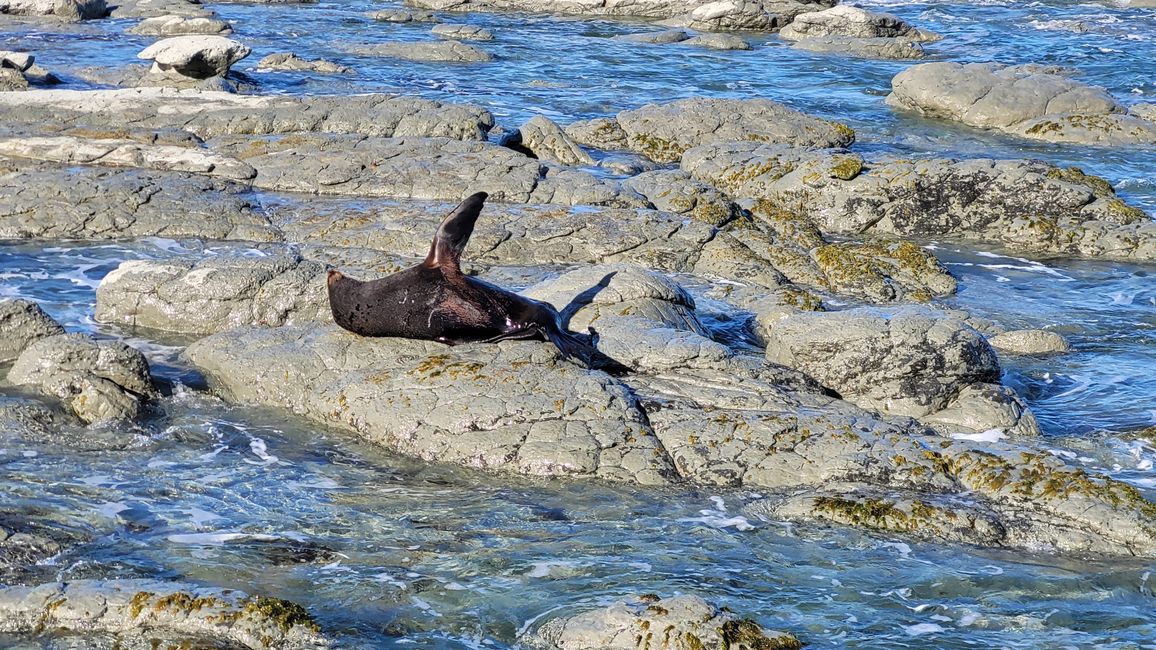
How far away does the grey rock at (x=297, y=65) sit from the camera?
24750mm

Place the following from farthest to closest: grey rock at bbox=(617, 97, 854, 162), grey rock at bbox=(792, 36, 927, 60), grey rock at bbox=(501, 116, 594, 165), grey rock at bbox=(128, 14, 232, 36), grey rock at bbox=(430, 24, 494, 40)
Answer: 1. grey rock at bbox=(430, 24, 494, 40)
2. grey rock at bbox=(128, 14, 232, 36)
3. grey rock at bbox=(792, 36, 927, 60)
4. grey rock at bbox=(617, 97, 854, 162)
5. grey rock at bbox=(501, 116, 594, 165)

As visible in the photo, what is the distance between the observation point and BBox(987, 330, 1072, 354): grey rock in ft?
37.0

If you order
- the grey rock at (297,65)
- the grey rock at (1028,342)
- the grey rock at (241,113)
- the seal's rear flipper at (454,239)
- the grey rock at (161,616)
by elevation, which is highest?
the seal's rear flipper at (454,239)

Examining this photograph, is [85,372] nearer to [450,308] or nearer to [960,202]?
[450,308]

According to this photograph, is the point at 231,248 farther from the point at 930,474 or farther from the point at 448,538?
the point at 930,474

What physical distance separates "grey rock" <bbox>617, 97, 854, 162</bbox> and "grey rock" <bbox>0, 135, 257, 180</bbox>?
20.3ft

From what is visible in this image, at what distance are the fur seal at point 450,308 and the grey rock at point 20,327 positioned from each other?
2.53 metres

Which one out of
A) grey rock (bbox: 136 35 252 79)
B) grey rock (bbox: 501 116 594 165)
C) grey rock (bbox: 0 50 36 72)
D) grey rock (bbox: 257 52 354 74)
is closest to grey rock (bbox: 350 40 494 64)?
grey rock (bbox: 257 52 354 74)

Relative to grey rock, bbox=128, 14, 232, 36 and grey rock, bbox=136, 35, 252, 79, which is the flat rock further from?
grey rock, bbox=128, 14, 232, 36

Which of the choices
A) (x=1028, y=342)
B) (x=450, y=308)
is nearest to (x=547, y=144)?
(x=1028, y=342)

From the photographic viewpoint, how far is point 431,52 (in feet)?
88.7

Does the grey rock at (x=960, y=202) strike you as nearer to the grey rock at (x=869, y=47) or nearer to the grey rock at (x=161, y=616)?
the grey rock at (x=161, y=616)

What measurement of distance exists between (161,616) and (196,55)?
16661 millimetres

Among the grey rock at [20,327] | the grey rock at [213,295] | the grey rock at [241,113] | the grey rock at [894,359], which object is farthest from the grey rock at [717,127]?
the grey rock at [20,327]
